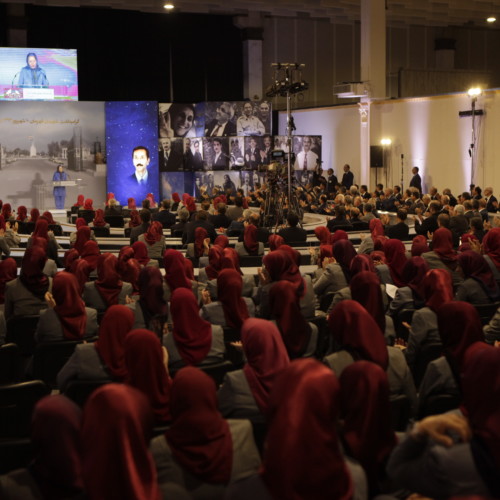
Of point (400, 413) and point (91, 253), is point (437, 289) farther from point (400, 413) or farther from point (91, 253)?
point (91, 253)

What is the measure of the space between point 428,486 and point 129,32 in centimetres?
2149

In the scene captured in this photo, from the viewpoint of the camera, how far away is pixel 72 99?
20312 mm

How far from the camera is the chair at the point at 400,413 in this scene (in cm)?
379

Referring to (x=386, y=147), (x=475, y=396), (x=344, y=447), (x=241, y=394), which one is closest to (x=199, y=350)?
(x=241, y=394)

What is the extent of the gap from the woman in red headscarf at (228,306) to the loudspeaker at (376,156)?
15.0 m

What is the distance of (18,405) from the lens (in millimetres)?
3975

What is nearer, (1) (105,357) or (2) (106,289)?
(1) (105,357)

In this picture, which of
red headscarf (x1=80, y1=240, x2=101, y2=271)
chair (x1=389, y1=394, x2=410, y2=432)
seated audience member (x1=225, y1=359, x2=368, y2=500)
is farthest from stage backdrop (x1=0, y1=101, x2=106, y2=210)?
seated audience member (x1=225, y1=359, x2=368, y2=500)

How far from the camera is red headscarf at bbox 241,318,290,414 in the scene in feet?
12.1

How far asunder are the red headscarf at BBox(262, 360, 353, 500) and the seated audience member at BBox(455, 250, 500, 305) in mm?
3636

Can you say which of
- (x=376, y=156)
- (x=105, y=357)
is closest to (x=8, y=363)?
A: (x=105, y=357)

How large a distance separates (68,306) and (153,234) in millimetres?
4214

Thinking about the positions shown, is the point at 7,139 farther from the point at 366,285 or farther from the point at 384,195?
the point at 366,285

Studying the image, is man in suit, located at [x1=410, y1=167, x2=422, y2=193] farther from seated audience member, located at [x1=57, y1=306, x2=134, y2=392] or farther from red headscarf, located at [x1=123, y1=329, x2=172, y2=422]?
red headscarf, located at [x1=123, y1=329, x2=172, y2=422]
